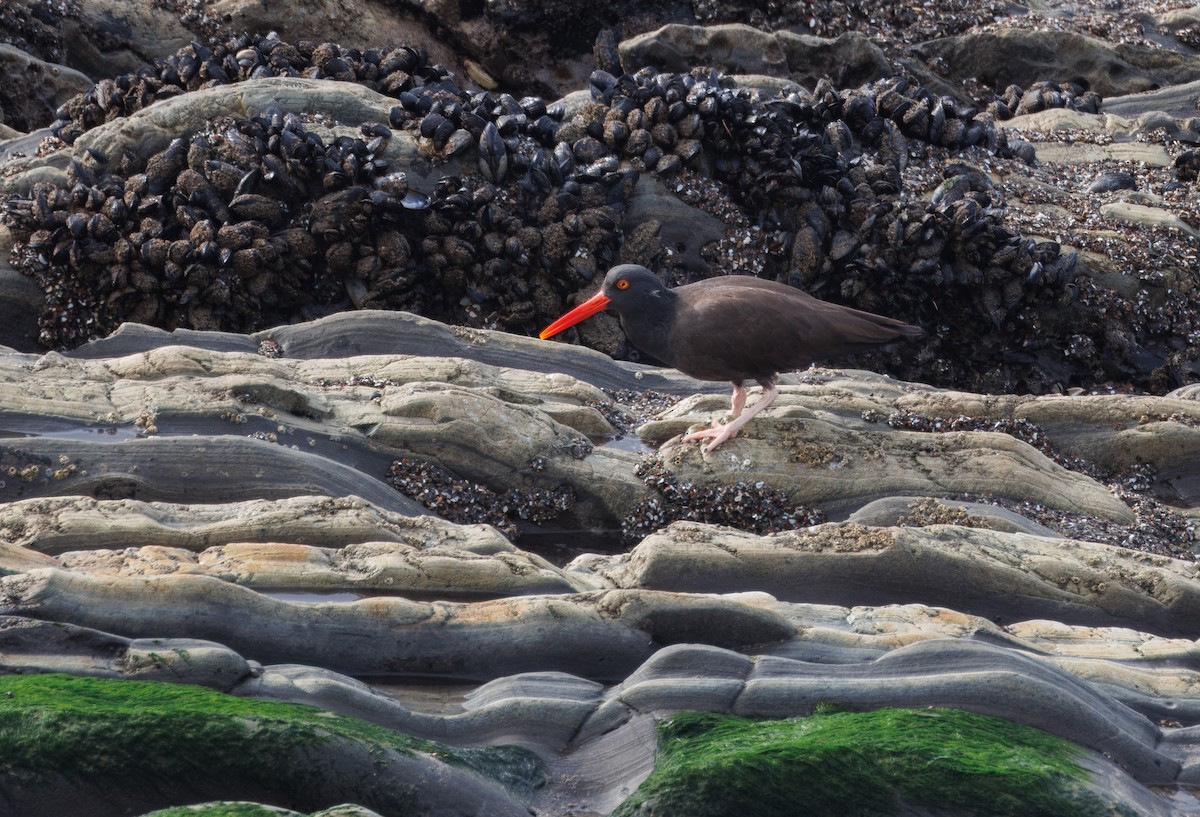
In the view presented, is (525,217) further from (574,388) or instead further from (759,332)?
(759,332)

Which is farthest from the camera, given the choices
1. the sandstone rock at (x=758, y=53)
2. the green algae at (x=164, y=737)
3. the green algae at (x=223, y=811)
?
the sandstone rock at (x=758, y=53)

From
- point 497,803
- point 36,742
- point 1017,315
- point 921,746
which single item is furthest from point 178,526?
point 1017,315

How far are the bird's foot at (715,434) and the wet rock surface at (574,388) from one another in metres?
0.13

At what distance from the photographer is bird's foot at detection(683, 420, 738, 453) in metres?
7.17

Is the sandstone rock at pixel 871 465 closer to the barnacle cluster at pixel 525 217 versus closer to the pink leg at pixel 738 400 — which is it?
the pink leg at pixel 738 400

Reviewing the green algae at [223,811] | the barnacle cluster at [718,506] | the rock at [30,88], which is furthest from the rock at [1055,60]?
the green algae at [223,811]

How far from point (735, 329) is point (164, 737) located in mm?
4678

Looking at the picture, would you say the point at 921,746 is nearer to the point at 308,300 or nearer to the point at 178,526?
the point at 178,526

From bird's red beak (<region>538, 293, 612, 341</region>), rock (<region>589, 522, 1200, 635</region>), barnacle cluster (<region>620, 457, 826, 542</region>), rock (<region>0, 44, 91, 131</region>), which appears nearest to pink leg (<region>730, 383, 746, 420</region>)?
barnacle cluster (<region>620, 457, 826, 542</region>)

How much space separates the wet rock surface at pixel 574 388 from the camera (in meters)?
4.59

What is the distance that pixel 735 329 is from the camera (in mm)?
7344

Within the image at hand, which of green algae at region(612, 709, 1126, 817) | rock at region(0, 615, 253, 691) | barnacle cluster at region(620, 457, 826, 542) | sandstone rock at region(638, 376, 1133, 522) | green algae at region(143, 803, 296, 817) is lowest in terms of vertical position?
barnacle cluster at region(620, 457, 826, 542)

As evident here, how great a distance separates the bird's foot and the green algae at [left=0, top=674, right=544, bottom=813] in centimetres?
357

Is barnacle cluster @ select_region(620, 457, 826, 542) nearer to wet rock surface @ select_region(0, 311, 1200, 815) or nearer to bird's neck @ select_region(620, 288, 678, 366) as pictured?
wet rock surface @ select_region(0, 311, 1200, 815)
